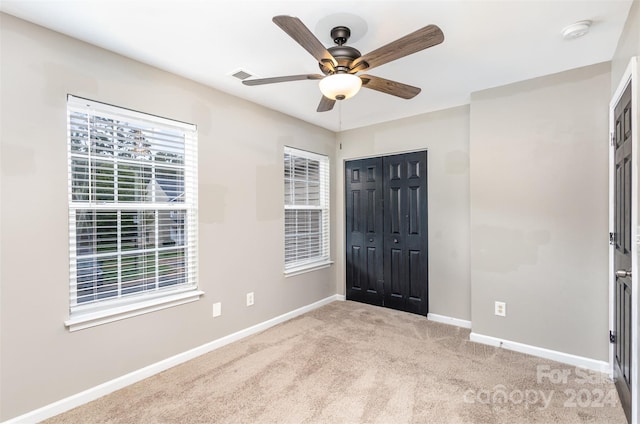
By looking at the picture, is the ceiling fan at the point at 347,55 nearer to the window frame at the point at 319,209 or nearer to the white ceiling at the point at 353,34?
the white ceiling at the point at 353,34

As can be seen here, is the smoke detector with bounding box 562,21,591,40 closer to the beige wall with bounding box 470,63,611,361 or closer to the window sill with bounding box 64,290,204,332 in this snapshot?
the beige wall with bounding box 470,63,611,361

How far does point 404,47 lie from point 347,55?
1.13 ft

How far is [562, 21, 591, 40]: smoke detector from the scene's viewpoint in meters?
1.93

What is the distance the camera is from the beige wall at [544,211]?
2.51 metres

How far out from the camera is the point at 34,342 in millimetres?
1938

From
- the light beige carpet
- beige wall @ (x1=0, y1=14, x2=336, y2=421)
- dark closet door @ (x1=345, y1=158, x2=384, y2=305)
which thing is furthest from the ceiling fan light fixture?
dark closet door @ (x1=345, y1=158, x2=384, y2=305)

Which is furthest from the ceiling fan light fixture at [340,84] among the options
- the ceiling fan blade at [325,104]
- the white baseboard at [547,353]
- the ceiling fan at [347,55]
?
the white baseboard at [547,353]

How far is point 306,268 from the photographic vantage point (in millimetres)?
3986

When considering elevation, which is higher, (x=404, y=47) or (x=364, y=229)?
(x=404, y=47)

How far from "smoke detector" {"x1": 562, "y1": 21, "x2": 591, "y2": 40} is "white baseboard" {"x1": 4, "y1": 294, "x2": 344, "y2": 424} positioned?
3.48 m

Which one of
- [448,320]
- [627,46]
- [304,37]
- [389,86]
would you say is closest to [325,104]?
[389,86]

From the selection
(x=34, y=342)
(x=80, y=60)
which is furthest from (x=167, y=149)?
(x=34, y=342)

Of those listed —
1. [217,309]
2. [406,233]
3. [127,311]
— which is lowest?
[217,309]

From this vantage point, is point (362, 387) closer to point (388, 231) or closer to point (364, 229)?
point (388, 231)
